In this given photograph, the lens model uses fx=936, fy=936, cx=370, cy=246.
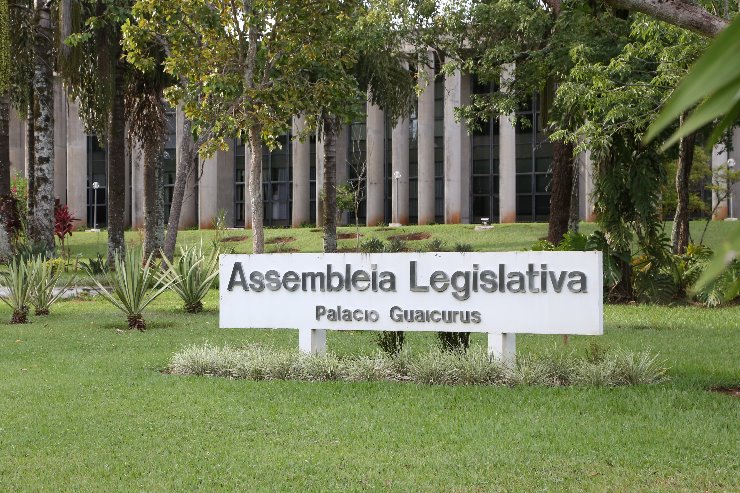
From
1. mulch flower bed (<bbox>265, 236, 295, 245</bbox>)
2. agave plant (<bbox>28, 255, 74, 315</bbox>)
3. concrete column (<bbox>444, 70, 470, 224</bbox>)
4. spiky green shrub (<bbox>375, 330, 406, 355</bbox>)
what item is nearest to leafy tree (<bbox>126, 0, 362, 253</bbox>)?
agave plant (<bbox>28, 255, 74, 315</bbox>)

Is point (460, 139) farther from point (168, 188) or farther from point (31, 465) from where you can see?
point (31, 465)

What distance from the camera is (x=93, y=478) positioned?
5773mm

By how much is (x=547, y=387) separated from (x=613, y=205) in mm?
10316

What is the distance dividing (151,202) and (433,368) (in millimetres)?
17619

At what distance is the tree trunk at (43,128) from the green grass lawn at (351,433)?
1261 cm

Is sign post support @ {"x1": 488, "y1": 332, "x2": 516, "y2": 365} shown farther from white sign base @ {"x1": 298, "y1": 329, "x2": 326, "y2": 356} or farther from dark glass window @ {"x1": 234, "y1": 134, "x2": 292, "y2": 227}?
dark glass window @ {"x1": 234, "y1": 134, "x2": 292, "y2": 227}

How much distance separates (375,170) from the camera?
5031cm

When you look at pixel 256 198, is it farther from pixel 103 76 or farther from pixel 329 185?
pixel 103 76

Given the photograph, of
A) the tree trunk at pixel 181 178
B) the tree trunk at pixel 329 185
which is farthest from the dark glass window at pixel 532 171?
the tree trunk at pixel 181 178

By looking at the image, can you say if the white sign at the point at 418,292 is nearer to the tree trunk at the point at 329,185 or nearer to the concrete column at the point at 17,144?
the tree trunk at the point at 329,185

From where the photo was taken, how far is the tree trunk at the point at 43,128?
22.8 m

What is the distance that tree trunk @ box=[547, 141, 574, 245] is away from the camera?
21.3 metres

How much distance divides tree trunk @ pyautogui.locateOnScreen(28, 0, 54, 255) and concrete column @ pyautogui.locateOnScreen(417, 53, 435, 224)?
2578 cm

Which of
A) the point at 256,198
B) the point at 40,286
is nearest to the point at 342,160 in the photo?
the point at 256,198
